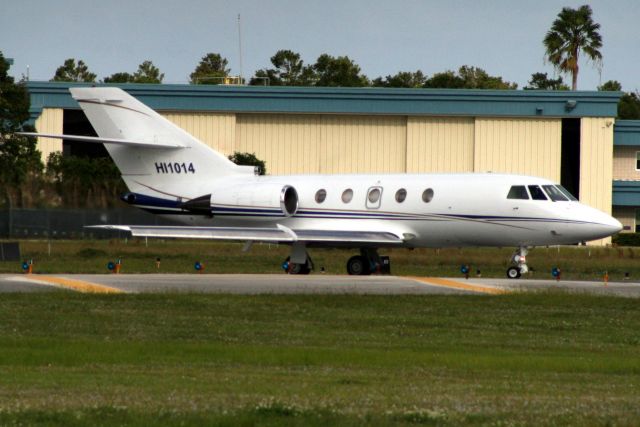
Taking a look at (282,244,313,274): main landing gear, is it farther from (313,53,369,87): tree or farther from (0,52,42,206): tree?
(313,53,369,87): tree

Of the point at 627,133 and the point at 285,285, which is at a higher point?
the point at 627,133

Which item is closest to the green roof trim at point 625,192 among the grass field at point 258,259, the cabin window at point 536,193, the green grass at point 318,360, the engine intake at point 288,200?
the grass field at point 258,259

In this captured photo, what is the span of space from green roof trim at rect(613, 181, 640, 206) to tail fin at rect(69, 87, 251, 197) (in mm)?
40872

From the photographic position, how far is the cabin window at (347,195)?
123 ft

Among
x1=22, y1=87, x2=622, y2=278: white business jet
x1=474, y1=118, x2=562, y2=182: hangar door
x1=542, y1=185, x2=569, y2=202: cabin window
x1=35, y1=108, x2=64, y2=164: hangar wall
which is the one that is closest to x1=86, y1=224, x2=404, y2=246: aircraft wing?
x1=22, y1=87, x2=622, y2=278: white business jet

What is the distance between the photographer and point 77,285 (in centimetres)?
2823

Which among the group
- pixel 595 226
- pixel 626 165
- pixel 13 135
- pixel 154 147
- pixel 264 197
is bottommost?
pixel 595 226

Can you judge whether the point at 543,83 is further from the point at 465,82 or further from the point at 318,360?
the point at 318,360

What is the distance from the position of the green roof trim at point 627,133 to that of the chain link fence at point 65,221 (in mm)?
35628

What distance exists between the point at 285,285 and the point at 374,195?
796cm

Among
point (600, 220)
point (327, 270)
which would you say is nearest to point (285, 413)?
point (600, 220)

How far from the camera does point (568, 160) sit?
258 feet

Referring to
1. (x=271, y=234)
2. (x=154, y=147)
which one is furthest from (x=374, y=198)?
(x=154, y=147)

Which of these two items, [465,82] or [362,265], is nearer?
[362,265]
